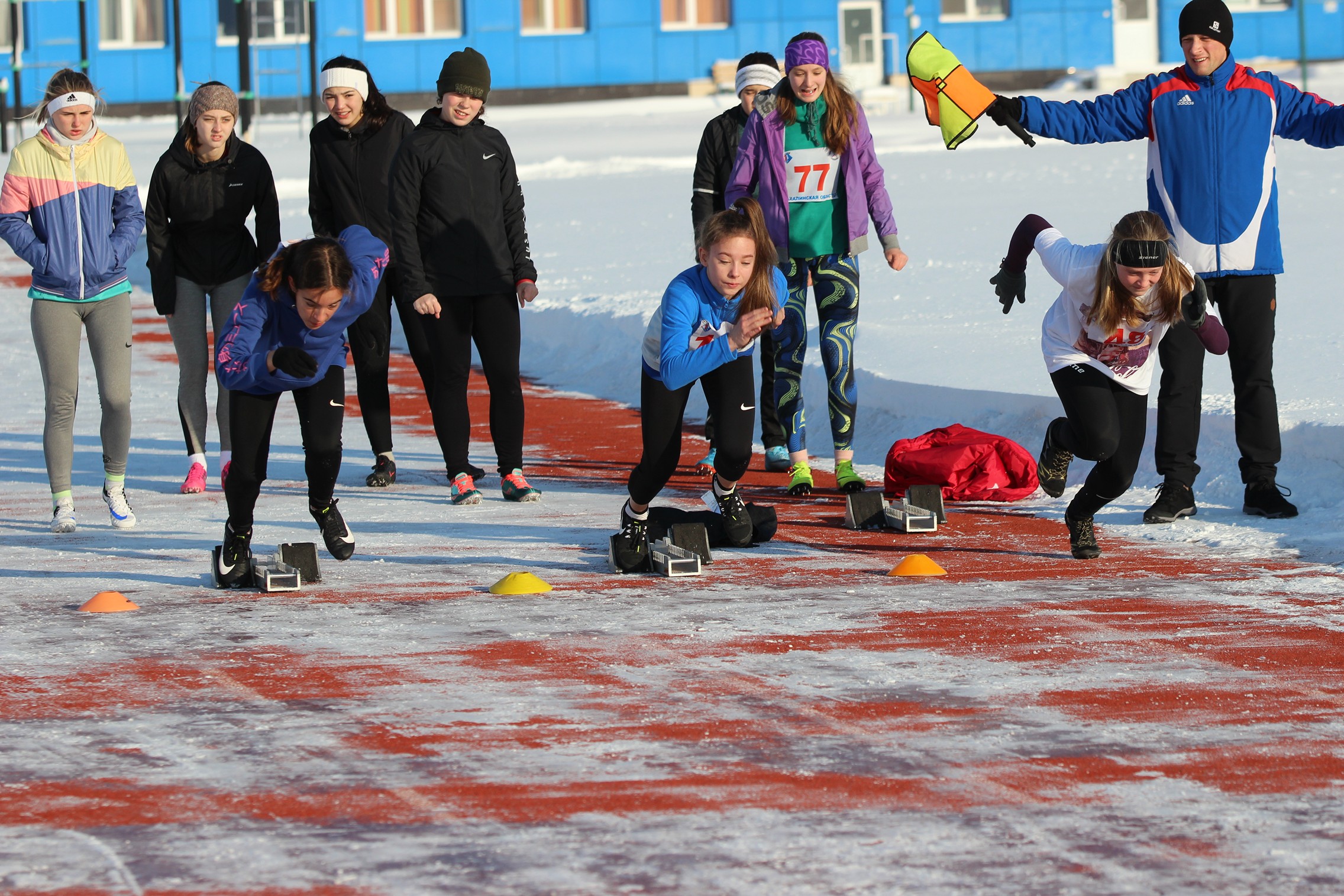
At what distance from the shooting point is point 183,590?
20.8ft

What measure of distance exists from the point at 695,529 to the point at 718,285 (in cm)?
94

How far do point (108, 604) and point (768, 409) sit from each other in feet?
12.7

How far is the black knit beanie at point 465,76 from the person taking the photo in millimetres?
Result: 7852

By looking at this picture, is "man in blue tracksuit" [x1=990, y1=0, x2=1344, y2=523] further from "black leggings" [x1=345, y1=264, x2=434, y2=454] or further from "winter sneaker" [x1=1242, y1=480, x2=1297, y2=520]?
"black leggings" [x1=345, y1=264, x2=434, y2=454]

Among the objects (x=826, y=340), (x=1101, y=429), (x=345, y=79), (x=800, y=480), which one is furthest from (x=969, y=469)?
(x=345, y=79)

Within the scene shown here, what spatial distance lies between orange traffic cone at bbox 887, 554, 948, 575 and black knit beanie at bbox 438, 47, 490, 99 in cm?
301

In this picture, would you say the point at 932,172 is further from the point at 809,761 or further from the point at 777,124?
the point at 809,761

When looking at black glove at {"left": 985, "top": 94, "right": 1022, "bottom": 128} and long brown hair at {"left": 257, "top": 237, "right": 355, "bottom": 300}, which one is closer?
long brown hair at {"left": 257, "top": 237, "right": 355, "bottom": 300}

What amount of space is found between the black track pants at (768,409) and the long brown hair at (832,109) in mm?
1157

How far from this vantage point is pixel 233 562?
20.9 feet

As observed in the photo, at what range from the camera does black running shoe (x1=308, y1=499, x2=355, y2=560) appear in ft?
21.8

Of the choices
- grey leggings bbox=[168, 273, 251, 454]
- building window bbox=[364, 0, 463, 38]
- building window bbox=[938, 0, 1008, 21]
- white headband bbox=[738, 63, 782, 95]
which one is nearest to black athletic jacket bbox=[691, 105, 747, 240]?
white headband bbox=[738, 63, 782, 95]

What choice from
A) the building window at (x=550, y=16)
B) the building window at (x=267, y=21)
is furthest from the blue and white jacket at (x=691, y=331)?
the building window at (x=550, y=16)

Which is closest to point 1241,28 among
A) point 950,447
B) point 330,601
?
point 950,447
